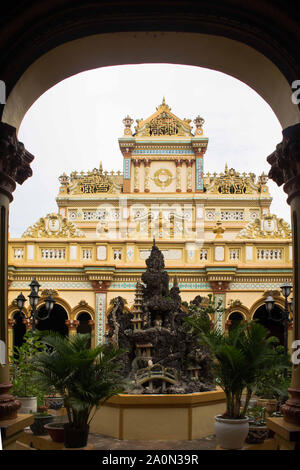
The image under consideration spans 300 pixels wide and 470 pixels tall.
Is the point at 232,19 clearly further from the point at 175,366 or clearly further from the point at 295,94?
the point at 175,366

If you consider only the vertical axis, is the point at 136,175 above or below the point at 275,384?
above

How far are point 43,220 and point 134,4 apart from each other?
16453mm

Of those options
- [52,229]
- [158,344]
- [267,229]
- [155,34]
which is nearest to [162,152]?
[267,229]

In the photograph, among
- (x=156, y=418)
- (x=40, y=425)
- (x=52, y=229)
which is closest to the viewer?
(x=40, y=425)

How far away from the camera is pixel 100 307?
20.8m

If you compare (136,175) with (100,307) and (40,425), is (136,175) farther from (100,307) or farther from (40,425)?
(40,425)

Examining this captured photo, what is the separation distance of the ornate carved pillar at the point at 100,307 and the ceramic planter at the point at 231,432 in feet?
47.3

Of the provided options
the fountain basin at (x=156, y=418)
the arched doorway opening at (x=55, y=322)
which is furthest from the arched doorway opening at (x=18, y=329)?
the fountain basin at (x=156, y=418)

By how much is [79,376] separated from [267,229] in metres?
17.0

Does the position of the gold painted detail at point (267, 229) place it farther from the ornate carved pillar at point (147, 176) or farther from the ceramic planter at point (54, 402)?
the ceramic planter at point (54, 402)

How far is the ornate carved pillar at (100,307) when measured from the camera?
20.7m

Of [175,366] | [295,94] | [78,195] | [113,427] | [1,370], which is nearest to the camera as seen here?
[1,370]

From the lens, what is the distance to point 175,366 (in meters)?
11.2

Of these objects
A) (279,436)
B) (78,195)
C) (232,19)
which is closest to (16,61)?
(232,19)
